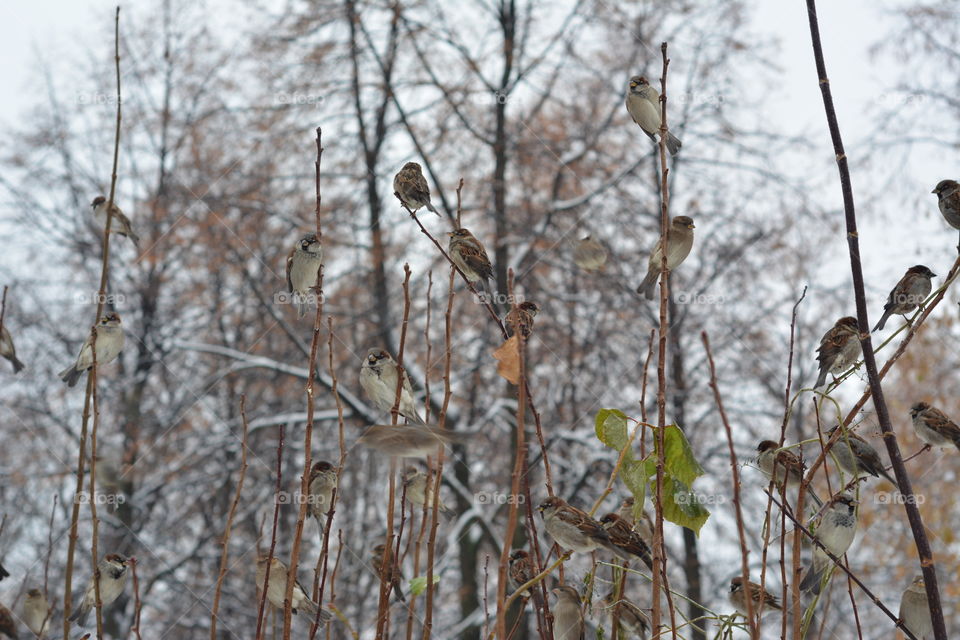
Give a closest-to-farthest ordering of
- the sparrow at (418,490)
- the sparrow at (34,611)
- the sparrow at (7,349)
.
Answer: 1. the sparrow at (7,349)
2. the sparrow at (418,490)
3. the sparrow at (34,611)

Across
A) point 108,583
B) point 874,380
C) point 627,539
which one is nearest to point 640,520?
point 627,539

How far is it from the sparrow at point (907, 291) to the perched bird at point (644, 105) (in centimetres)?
75

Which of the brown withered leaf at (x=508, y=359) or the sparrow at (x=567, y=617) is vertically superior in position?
the brown withered leaf at (x=508, y=359)

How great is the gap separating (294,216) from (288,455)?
2785mm

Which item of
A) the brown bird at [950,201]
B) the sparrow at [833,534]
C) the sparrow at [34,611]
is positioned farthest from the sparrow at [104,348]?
the brown bird at [950,201]

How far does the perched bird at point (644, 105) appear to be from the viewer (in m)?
2.32

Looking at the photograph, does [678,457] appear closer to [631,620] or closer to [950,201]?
[631,620]

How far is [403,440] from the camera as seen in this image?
1.49m

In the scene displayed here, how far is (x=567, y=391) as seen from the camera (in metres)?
10.5

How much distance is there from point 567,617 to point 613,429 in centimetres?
36

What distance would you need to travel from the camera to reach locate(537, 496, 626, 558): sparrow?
1682mm

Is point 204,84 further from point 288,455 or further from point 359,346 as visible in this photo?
point 288,455

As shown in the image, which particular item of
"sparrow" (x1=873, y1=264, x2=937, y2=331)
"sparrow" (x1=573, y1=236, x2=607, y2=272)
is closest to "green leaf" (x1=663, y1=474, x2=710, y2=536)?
"sparrow" (x1=873, y1=264, x2=937, y2=331)

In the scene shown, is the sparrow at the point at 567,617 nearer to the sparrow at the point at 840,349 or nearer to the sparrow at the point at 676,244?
the sparrow at the point at 840,349
